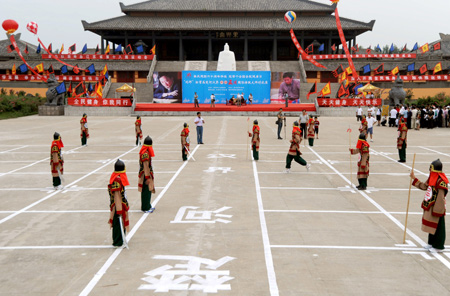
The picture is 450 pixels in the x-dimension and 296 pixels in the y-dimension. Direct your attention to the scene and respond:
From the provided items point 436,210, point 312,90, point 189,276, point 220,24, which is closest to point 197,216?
point 189,276

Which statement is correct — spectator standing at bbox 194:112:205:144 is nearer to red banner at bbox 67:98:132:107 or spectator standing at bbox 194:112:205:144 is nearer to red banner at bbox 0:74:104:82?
red banner at bbox 67:98:132:107

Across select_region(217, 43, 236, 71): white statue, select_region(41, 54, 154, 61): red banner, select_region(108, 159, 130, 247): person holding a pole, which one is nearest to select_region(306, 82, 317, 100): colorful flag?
select_region(217, 43, 236, 71): white statue

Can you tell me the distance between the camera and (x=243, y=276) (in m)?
6.86

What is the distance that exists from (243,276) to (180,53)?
57.9 meters

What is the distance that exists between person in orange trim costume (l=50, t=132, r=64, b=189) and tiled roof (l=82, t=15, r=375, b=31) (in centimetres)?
5008

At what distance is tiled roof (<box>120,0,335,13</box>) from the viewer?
6419 centimetres

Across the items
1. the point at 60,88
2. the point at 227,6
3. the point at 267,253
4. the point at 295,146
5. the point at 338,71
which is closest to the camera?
the point at 267,253

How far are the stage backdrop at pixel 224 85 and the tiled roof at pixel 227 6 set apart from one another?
18.6 meters

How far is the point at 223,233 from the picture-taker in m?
8.94

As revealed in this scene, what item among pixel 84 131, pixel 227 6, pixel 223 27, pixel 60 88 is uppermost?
pixel 227 6

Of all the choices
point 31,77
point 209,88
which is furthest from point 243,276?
point 31,77

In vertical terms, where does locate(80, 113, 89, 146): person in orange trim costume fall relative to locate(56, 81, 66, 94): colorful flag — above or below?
below

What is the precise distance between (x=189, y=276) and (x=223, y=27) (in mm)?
56446

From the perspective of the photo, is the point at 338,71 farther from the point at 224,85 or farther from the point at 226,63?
the point at 224,85
